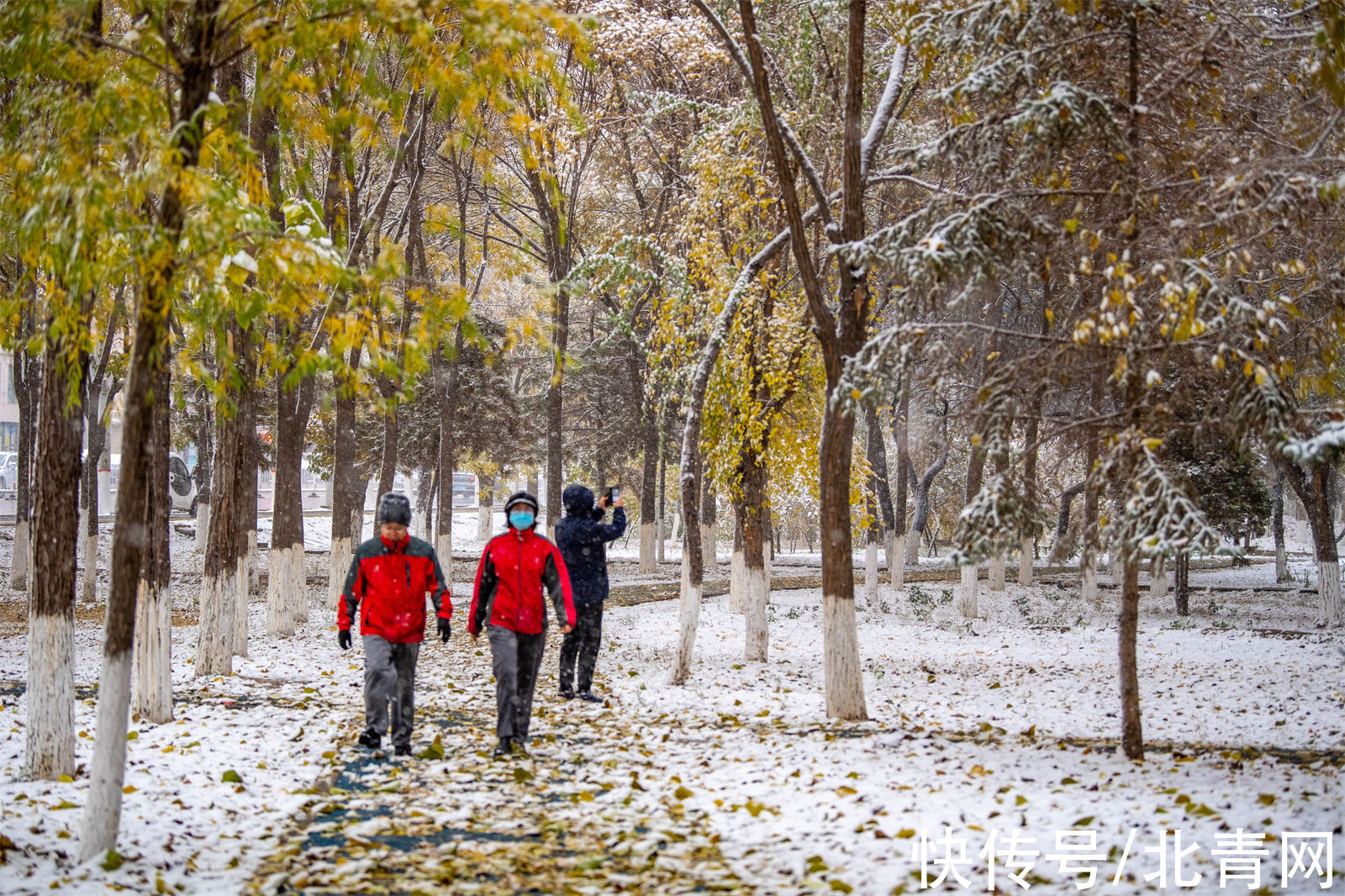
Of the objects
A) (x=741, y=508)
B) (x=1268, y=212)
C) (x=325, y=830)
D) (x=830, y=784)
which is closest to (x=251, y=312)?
(x=325, y=830)

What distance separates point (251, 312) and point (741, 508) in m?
9.25

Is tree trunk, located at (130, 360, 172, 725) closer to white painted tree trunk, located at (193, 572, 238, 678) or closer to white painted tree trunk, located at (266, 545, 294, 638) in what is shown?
white painted tree trunk, located at (193, 572, 238, 678)

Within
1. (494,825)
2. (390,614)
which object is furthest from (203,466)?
(494,825)

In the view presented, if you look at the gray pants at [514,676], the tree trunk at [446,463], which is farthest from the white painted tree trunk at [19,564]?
the gray pants at [514,676]

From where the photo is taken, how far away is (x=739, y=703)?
31.3 ft

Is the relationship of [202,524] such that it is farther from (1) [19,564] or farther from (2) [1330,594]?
(2) [1330,594]

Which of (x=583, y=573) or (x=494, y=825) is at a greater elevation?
(x=583, y=573)

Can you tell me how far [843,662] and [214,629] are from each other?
6285mm

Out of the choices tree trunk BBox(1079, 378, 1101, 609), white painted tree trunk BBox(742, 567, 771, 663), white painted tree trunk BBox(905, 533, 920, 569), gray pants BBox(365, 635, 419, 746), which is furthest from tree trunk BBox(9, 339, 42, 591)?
white painted tree trunk BBox(905, 533, 920, 569)

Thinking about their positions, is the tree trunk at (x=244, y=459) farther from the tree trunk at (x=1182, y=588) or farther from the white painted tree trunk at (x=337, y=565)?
the tree trunk at (x=1182, y=588)

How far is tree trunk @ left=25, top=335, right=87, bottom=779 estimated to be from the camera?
6.13m

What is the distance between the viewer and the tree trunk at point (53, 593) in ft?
20.1

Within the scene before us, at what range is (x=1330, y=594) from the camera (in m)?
16.3

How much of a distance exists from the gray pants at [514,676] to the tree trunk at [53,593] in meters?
2.65
